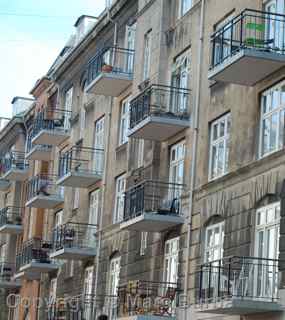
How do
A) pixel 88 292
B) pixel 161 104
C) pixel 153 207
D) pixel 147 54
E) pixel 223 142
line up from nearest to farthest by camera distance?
pixel 223 142 → pixel 153 207 → pixel 161 104 → pixel 147 54 → pixel 88 292

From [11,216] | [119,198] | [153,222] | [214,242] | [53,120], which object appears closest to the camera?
[214,242]

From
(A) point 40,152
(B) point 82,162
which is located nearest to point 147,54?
(B) point 82,162

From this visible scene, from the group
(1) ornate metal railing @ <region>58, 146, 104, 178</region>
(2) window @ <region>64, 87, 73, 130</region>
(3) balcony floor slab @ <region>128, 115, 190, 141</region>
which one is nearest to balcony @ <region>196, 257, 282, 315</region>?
(3) balcony floor slab @ <region>128, 115, 190, 141</region>

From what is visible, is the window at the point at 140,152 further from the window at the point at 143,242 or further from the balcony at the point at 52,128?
the balcony at the point at 52,128

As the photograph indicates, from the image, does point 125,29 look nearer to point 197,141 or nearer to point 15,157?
point 197,141

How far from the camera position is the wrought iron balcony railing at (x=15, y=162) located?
155ft

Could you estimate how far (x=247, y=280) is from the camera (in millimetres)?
21094

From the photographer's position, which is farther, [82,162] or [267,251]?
[82,162]

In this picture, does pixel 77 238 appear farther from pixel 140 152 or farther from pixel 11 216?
pixel 11 216

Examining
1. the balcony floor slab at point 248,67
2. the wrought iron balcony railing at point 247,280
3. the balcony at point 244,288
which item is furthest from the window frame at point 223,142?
the wrought iron balcony railing at point 247,280

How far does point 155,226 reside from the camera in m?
27.0

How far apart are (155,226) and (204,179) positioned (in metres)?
2.57

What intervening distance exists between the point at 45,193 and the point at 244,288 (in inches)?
758

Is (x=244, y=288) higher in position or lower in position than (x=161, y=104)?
lower
